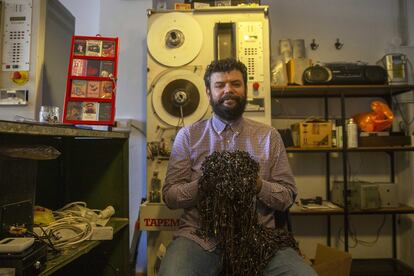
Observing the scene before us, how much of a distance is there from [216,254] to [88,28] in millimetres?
2492

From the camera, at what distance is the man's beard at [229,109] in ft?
5.23

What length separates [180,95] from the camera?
225cm

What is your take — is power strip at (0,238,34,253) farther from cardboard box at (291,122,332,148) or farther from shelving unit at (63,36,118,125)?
cardboard box at (291,122,332,148)

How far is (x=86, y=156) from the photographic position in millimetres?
1606

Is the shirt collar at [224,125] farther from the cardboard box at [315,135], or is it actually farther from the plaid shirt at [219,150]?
the cardboard box at [315,135]

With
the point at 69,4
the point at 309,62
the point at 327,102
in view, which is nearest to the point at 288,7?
the point at 309,62

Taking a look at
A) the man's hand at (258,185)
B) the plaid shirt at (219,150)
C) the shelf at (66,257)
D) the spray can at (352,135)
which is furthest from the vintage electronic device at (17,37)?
the spray can at (352,135)

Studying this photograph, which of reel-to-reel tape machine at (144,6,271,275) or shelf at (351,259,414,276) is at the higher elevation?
reel-to-reel tape machine at (144,6,271,275)

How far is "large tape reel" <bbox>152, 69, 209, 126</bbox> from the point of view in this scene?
226cm

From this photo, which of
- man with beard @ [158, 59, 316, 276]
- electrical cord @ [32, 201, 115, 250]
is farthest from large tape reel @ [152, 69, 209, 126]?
electrical cord @ [32, 201, 115, 250]

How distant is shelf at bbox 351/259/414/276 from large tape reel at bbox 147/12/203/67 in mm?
2215

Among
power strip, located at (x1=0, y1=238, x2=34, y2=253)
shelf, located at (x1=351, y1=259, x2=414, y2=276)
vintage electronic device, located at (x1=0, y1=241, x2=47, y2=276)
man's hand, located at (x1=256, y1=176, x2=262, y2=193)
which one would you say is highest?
man's hand, located at (x1=256, y1=176, x2=262, y2=193)

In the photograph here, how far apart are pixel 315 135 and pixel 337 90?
0.46 meters

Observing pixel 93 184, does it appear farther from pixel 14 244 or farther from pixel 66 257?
pixel 14 244
